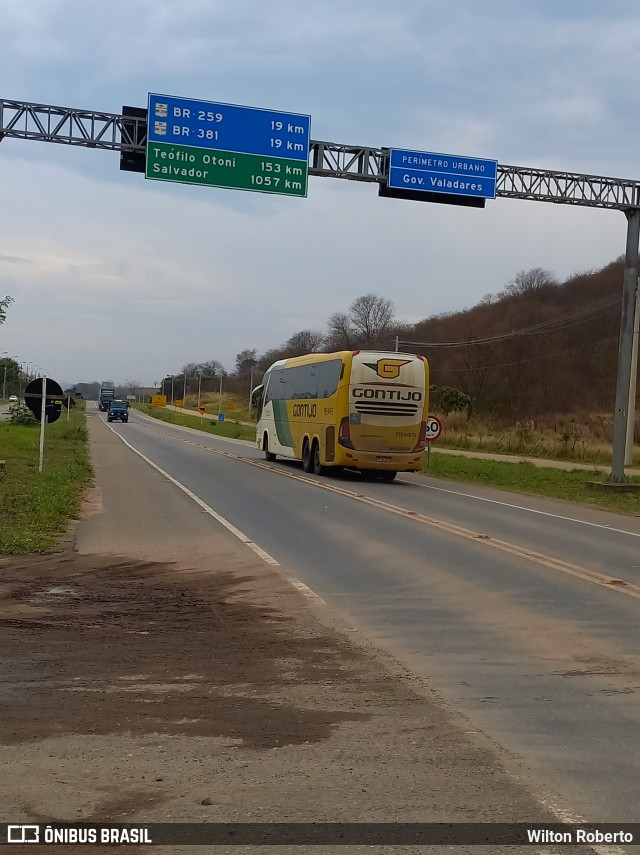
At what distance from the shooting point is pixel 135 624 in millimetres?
8398

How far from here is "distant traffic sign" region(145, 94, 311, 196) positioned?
927 inches

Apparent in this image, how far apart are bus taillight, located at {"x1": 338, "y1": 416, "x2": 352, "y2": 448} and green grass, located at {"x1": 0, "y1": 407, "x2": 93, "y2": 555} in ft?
23.5

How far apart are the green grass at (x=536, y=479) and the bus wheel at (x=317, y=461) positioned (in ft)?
14.7

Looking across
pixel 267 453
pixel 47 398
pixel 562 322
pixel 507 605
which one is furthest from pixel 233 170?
pixel 562 322

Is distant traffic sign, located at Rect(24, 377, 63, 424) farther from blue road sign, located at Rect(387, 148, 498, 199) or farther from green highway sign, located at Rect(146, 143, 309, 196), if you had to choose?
blue road sign, located at Rect(387, 148, 498, 199)

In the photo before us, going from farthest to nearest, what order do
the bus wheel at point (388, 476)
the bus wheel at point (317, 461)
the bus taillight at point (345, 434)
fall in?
the bus wheel at point (317, 461) → the bus wheel at point (388, 476) → the bus taillight at point (345, 434)

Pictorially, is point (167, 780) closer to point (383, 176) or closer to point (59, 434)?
point (383, 176)

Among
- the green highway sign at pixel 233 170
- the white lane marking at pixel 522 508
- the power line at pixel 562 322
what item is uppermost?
the power line at pixel 562 322

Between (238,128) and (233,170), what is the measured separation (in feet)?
3.71

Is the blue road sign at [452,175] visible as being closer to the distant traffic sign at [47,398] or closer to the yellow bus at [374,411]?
the yellow bus at [374,411]

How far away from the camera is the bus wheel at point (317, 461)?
29.2 m

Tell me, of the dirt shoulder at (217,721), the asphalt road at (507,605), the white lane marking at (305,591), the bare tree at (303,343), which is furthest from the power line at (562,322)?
the dirt shoulder at (217,721)

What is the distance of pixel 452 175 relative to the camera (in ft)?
79.7

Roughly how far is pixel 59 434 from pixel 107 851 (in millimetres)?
48271
